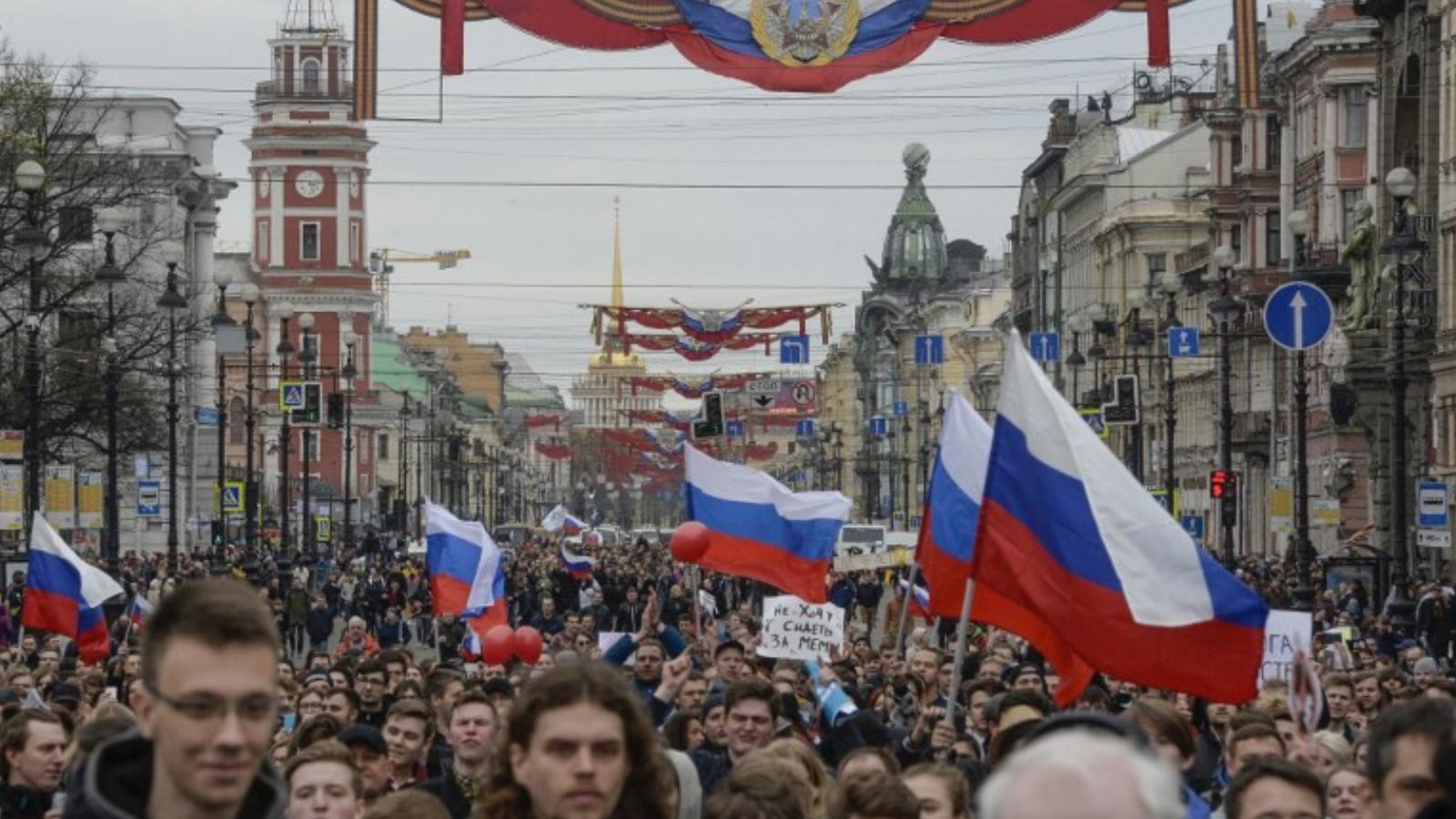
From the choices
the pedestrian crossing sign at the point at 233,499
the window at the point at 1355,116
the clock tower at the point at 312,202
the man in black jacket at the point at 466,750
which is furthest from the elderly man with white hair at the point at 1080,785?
the clock tower at the point at 312,202

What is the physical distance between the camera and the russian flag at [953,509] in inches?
611

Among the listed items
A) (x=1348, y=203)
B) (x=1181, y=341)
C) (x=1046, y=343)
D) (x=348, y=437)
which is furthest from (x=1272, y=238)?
(x=1181, y=341)

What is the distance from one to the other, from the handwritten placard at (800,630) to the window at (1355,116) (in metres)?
56.1

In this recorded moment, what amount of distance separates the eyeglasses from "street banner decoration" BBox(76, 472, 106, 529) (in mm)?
50413

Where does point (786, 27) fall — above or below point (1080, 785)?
above

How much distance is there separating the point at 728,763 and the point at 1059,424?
6.83 ft

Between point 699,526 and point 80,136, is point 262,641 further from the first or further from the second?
point 80,136

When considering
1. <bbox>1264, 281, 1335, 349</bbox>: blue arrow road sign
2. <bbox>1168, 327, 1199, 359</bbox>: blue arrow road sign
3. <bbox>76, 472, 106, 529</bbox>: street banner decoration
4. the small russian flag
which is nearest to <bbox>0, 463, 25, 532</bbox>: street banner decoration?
the small russian flag

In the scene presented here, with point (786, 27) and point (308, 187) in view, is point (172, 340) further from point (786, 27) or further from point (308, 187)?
point (308, 187)

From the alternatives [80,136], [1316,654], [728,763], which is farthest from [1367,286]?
[728,763]

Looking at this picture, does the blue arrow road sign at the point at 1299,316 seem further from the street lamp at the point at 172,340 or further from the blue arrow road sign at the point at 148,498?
the blue arrow road sign at the point at 148,498

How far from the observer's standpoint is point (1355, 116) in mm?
76750

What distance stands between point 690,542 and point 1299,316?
12821mm

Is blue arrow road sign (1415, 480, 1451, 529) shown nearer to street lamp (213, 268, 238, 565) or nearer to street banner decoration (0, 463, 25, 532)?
street banner decoration (0, 463, 25, 532)
